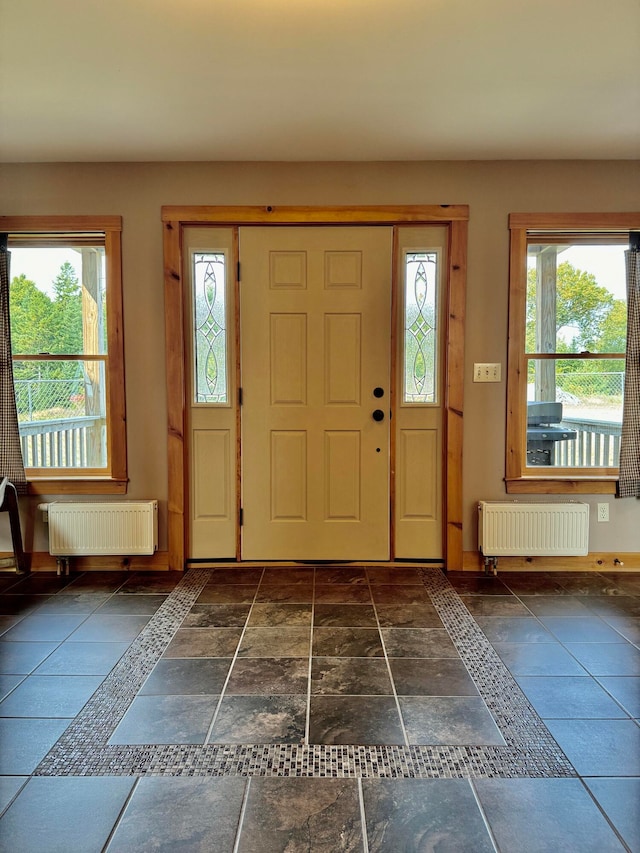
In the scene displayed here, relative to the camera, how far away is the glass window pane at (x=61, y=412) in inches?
140

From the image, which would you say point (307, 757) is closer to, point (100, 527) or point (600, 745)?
point (600, 745)

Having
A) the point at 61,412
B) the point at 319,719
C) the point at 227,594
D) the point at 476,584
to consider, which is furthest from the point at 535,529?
the point at 61,412

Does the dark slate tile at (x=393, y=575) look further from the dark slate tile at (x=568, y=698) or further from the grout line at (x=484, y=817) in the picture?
the grout line at (x=484, y=817)

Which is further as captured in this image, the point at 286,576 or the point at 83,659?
the point at 286,576

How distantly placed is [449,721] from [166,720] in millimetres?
998

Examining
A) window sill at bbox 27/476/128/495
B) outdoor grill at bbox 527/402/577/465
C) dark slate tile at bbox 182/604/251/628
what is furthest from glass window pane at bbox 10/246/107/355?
outdoor grill at bbox 527/402/577/465

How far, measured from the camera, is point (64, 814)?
1.50 meters

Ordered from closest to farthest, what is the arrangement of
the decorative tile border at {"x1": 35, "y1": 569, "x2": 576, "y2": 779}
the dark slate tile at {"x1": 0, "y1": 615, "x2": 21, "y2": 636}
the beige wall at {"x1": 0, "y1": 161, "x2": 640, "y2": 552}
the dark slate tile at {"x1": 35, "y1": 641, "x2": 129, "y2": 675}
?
1. the decorative tile border at {"x1": 35, "y1": 569, "x2": 576, "y2": 779}
2. the dark slate tile at {"x1": 35, "y1": 641, "x2": 129, "y2": 675}
3. the dark slate tile at {"x1": 0, "y1": 615, "x2": 21, "y2": 636}
4. the beige wall at {"x1": 0, "y1": 161, "x2": 640, "y2": 552}

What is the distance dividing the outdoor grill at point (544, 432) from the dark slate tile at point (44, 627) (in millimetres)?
2845

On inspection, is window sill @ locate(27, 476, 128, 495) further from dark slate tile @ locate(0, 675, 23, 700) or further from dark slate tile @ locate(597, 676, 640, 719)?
dark slate tile @ locate(597, 676, 640, 719)

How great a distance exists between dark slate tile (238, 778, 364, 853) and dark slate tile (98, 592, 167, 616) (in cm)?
149

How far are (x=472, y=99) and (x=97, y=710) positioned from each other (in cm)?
311

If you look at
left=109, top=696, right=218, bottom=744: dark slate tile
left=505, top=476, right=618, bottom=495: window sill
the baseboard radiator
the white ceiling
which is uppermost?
the white ceiling

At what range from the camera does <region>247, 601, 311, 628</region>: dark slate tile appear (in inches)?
108
